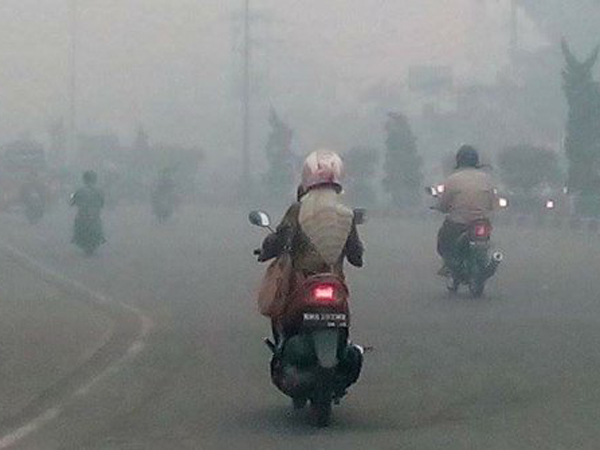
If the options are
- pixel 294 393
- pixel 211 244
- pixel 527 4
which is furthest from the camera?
pixel 527 4

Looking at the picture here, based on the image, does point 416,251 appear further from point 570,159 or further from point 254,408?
point 254,408

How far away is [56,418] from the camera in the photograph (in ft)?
33.8

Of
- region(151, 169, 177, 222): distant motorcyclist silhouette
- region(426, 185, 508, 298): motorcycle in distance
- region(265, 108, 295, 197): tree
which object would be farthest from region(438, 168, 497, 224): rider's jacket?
region(265, 108, 295, 197): tree

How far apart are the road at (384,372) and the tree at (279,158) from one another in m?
41.7

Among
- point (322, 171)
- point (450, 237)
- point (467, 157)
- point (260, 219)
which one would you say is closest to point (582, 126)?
point (467, 157)

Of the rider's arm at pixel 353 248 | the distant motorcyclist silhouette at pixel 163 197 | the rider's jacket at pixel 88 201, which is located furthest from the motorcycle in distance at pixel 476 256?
the distant motorcyclist silhouette at pixel 163 197

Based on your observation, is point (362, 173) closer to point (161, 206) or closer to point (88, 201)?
point (161, 206)

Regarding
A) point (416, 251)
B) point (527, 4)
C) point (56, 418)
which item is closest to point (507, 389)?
point (56, 418)

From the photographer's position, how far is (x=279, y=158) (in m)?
67.9

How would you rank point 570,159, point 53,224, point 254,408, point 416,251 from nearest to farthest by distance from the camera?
point 254,408
point 416,251
point 570,159
point 53,224

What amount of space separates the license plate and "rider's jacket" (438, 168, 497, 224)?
9.64m

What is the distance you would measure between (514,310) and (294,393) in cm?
790

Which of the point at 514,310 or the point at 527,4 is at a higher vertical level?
the point at 527,4

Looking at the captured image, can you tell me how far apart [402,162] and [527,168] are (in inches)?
385
